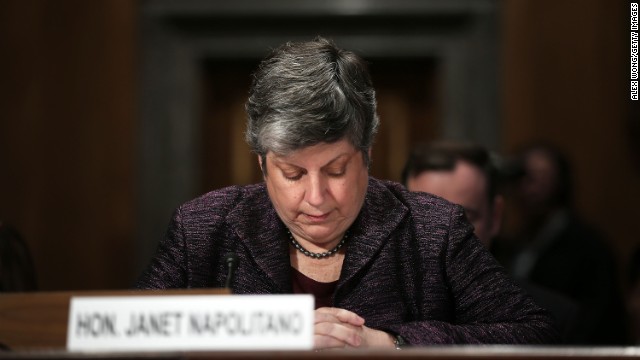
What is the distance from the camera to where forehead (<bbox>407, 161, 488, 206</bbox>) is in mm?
3334

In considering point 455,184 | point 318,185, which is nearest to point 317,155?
point 318,185

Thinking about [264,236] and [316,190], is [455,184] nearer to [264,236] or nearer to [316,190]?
[264,236]

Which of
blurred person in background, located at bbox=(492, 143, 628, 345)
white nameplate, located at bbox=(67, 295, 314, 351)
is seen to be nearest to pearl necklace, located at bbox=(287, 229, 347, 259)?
white nameplate, located at bbox=(67, 295, 314, 351)

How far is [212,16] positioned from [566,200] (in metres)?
2.36

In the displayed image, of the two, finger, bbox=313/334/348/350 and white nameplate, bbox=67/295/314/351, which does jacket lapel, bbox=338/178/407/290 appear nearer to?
finger, bbox=313/334/348/350

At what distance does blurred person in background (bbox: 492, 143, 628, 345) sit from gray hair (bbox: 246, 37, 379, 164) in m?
2.14

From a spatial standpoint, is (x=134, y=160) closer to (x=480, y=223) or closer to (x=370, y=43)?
(x=370, y=43)

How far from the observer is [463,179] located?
338 centimetres

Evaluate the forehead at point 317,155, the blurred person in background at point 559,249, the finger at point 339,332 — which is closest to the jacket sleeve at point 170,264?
the forehead at point 317,155

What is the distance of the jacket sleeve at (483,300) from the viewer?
2.18 meters

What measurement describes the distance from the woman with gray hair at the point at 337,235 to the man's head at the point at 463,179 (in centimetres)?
90

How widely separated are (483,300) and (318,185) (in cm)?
48

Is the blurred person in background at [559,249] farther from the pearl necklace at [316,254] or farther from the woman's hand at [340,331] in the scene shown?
the woman's hand at [340,331]

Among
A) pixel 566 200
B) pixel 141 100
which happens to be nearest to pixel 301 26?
pixel 141 100
